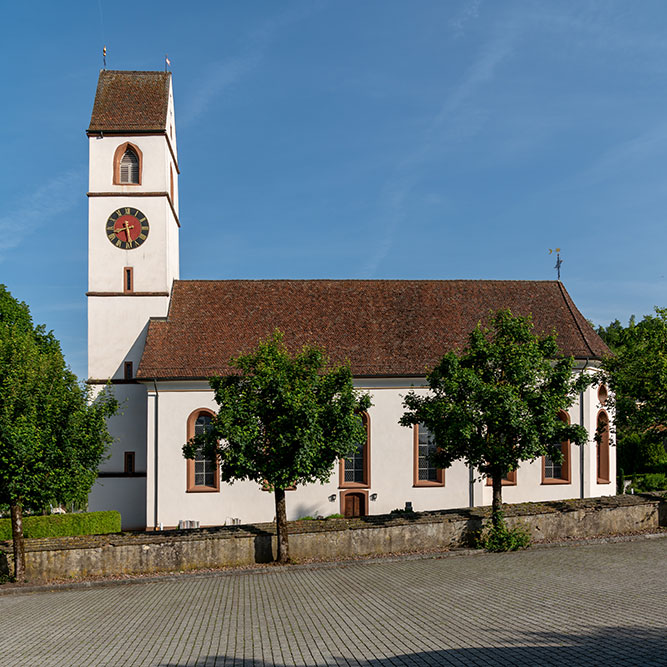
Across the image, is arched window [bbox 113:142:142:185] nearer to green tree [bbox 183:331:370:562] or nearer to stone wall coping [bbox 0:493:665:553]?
green tree [bbox 183:331:370:562]

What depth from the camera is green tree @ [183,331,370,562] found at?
21484 mm

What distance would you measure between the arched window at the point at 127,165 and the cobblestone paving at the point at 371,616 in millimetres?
23945

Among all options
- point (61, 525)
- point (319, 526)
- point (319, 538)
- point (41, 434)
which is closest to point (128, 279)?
point (61, 525)

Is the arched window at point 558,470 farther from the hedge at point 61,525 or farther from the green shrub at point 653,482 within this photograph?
the hedge at point 61,525

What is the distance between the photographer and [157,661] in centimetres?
1199

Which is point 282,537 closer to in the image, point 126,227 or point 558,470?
point 558,470

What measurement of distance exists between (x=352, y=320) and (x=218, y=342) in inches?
278

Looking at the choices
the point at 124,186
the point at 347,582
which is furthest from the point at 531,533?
the point at 124,186

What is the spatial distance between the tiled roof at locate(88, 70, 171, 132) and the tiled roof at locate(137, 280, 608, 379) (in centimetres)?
892

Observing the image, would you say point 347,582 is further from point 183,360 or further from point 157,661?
point 183,360

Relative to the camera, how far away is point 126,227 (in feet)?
120

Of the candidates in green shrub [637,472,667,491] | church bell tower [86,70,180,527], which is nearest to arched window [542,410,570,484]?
green shrub [637,472,667,491]

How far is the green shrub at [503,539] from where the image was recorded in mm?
22641

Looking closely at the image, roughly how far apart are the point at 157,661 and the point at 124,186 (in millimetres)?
29581
